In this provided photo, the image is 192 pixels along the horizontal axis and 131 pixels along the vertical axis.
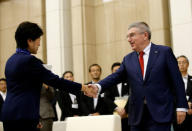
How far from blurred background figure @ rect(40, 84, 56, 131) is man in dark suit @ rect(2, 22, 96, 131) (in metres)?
3.90

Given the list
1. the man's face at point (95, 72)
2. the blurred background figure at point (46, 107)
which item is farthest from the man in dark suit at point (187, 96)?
the blurred background figure at point (46, 107)

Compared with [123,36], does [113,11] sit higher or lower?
higher

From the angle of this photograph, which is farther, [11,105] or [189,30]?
[189,30]

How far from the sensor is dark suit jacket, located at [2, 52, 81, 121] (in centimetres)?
348

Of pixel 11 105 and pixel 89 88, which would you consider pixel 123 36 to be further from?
pixel 11 105

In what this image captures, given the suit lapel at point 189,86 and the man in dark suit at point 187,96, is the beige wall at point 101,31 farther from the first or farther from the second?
the suit lapel at point 189,86

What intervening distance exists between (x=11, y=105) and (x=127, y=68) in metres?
1.40

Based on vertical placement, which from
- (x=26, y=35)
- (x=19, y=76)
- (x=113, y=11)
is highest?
(x=113, y=11)

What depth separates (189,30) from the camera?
26.1ft

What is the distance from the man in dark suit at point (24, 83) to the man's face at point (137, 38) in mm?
1008

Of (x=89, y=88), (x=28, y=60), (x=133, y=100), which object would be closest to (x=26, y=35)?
(x=28, y=60)

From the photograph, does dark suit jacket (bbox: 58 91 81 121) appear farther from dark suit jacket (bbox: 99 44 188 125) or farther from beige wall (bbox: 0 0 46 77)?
beige wall (bbox: 0 0 46 77)

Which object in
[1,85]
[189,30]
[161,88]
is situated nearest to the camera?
[161,88]

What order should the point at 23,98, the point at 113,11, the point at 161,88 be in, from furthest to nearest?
the point at 113,11, the point at 161,88, the point at 23,98
